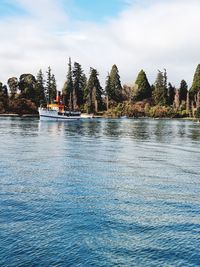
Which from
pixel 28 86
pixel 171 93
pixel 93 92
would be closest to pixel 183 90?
pixel 171 93

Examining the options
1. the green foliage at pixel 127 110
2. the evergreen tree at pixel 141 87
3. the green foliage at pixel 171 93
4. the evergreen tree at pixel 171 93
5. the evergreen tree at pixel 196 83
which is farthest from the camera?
the evergreen tree at pixel 171 93

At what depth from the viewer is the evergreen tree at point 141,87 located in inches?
6875

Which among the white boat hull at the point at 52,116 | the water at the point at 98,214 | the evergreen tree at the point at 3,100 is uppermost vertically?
the evergreen tree at the point at 3,100

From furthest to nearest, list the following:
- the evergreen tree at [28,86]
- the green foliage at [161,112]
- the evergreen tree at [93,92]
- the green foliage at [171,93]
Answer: the green foliage at [171,93] → the evergreen tree at [28,86] → the evergreen tree at [93,92] → the green foliage at [161,112]

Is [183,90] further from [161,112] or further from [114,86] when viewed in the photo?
[114,86]

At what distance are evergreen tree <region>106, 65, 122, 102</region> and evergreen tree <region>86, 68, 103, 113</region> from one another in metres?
6.64

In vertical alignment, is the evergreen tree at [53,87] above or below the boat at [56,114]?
above

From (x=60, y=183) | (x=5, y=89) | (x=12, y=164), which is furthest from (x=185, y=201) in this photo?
(x=5, y=89)

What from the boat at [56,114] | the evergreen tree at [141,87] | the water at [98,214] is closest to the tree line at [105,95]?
the evergreen tree at [141,87]

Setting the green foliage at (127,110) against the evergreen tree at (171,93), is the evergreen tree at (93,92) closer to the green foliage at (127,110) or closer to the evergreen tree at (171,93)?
the green foliage at (127,110)

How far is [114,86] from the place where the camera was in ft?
584

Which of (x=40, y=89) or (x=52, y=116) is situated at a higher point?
(x=40, y=89)

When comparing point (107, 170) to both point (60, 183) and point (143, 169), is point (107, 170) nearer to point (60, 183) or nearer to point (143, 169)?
point (143, 169)

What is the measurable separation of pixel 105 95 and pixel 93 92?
1133 centimetres
